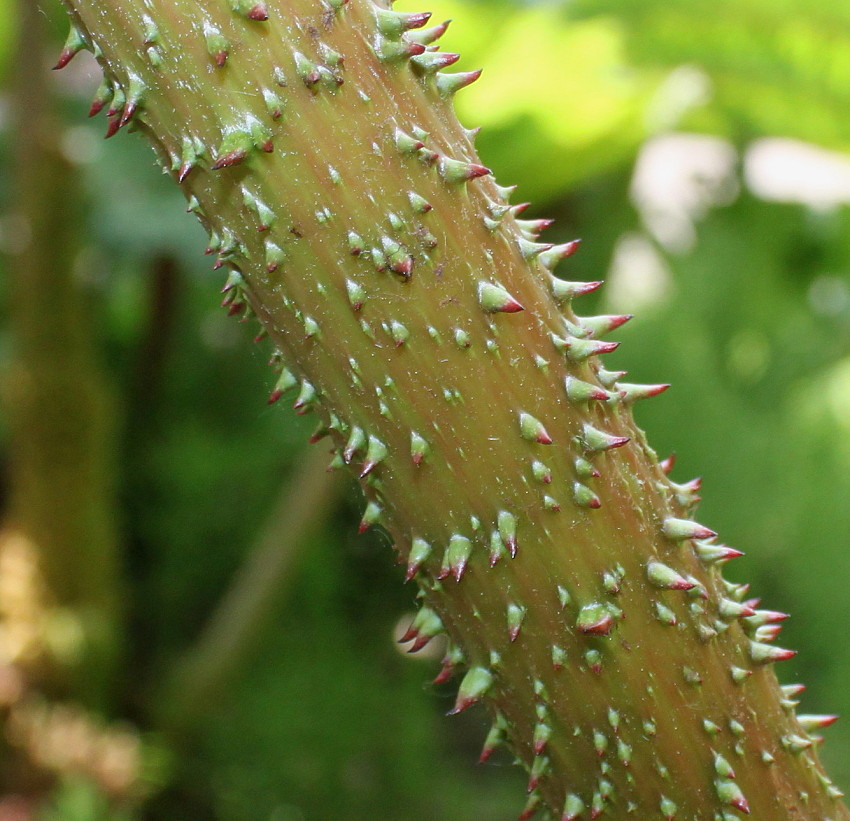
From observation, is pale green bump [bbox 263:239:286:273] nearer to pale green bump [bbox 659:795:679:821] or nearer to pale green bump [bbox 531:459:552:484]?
pale green bump [bbox 531:459:552:484]

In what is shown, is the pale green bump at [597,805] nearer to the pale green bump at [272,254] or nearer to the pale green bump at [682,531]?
the pale green bump at [682,531]

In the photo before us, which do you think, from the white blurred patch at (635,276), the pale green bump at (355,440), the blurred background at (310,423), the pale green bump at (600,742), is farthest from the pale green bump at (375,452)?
the white blurred patch at (635,276)

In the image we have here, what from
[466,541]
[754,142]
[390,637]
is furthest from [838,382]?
[466,541]

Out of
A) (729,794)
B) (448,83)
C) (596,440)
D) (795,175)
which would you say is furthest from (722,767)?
(795,175)

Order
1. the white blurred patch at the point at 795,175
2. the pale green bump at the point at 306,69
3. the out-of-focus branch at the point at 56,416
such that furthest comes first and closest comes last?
the white blurred patch at the point at 795,175 < the out-of-focus branch at the point at 56,416 < the pale green bump at the point at 306,69

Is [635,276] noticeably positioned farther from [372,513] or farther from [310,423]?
[372,513]

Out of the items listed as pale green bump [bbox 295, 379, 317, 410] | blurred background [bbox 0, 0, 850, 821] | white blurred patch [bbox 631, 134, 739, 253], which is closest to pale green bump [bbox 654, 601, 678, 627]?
pale green bump [bbox 295, 379, 317, 410]

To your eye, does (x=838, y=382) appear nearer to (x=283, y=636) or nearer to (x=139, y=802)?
(x=283, y=636)
